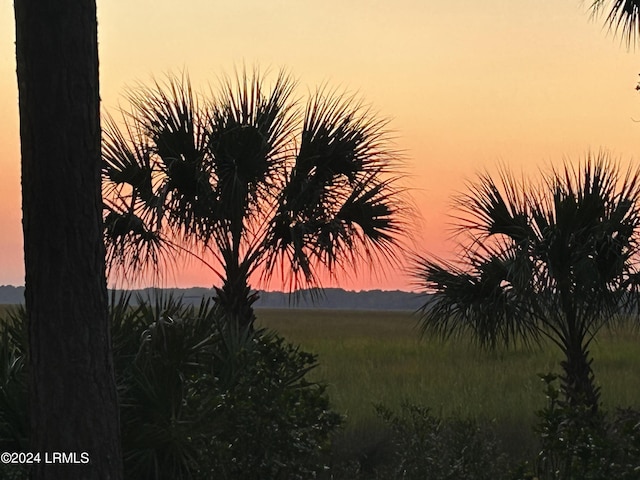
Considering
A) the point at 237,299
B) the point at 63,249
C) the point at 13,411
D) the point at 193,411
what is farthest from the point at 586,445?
the point at 237,299

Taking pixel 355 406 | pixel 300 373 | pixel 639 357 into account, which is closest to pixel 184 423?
pixel 300 373

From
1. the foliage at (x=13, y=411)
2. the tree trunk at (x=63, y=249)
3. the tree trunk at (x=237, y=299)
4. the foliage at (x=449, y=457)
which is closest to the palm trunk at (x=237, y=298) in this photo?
the tree trunk at (x=237, y=299)

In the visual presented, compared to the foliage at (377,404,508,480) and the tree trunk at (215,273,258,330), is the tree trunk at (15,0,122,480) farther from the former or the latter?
the tree trunk at (215,273,258,330)

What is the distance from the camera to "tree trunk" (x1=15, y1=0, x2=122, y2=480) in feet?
17.2

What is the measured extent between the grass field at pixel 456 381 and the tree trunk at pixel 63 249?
4.33 m

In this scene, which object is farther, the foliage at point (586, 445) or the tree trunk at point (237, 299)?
the tree trunk at point (237, 299)

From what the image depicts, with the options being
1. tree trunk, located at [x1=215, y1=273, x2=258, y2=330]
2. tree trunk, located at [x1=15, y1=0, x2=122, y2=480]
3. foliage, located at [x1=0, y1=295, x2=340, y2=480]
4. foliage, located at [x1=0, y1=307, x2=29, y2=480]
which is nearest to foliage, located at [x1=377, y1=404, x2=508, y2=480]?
foliage, located at [x1=0, y1=295, x2=340, y2=480]

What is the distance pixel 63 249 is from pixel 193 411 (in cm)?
196

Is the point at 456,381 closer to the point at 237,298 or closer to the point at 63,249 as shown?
the point at 237,298

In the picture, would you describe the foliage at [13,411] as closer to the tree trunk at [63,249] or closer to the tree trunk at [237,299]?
the tree trunk at [63,249]

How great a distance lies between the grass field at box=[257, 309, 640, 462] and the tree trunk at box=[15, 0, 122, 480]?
14.2 feet

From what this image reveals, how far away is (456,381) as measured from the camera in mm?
17219

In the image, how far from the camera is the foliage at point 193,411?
6301mm

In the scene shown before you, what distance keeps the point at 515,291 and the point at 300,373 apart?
331 centimetres
